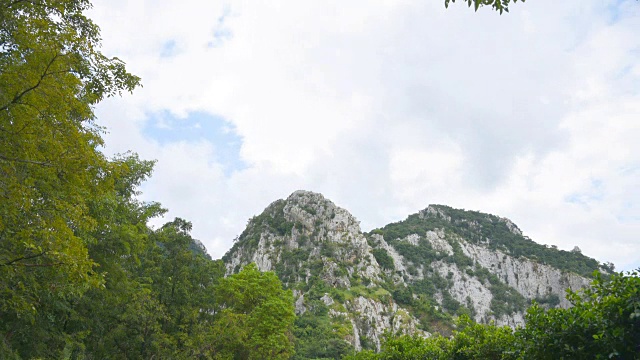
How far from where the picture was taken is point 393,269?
97375mm

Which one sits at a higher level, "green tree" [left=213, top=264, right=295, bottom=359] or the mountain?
the mountain

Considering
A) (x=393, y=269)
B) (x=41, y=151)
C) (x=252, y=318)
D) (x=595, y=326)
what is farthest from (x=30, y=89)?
(x=393, y=269)

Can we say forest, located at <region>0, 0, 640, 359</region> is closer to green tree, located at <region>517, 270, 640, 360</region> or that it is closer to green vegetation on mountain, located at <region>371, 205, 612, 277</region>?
green tree, located at <region>517, 270, 640, 360</region>

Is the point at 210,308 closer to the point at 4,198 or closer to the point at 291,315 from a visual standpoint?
the point at 291,315

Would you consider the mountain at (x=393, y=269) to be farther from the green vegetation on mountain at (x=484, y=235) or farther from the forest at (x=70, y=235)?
the forest at (x=70, y=235)

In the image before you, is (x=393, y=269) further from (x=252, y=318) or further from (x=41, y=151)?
(x=41, y=151)

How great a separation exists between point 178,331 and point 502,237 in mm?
136684

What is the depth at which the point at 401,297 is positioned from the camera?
78.6 metres

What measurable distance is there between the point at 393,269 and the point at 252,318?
7934cm

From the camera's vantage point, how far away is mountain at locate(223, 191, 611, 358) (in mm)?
65062

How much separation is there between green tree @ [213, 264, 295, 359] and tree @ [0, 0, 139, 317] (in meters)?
13.8

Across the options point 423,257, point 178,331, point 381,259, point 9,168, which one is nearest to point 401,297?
point 381,259

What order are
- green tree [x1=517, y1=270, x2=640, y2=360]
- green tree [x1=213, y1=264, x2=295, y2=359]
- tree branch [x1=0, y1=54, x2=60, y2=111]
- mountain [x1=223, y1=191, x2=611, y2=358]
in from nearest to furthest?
green tree [x1=517, y1=270, x2=640, y2=360]
tree branch [x1=0, y1=54, x2=60, y2=111]
green tree [x1=213, y1=264, x2=295, y2=359]
mountain [x1=223, y1=191, x2=611, y2=358]

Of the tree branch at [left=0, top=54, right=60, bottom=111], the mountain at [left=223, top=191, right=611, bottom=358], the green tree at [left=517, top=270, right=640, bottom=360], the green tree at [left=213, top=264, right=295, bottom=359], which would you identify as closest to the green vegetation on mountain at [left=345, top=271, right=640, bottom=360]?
the green tree at [left=517, top=270, right=640, bottom=360]
